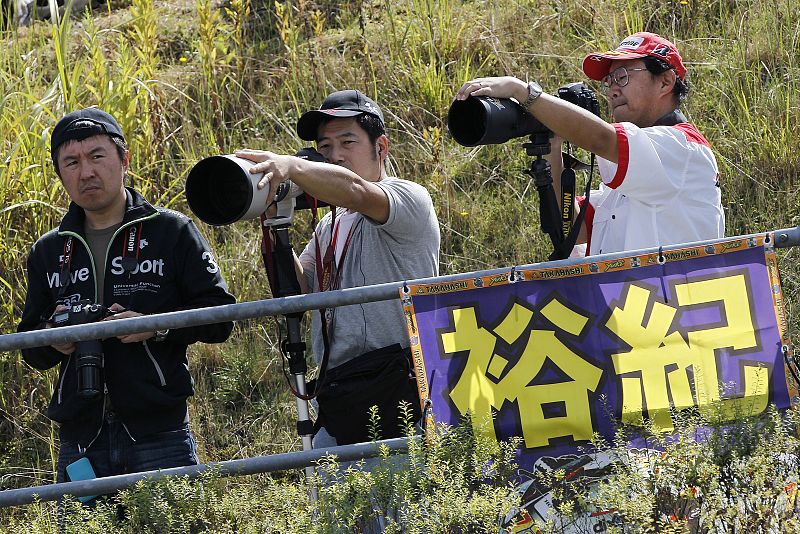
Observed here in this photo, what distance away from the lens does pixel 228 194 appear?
3209 millimetres

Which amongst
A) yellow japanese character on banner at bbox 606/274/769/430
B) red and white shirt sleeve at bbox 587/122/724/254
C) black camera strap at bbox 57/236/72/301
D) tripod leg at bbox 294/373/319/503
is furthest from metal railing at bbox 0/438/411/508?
Answer: red and white shirt sleeve at bbox 587/122/724/254

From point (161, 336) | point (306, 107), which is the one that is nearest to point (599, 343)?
point (161, 336)

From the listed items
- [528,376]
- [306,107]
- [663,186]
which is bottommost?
[528,376]

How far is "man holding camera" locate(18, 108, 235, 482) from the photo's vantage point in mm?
3609

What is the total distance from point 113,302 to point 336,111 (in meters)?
0.98

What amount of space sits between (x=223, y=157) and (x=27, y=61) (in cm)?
390

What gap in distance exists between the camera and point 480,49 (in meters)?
6.60

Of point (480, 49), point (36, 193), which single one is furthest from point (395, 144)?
point (36, 193)

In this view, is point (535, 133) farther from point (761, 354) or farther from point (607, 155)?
point (761, 354)

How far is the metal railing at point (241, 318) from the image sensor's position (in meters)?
3.05

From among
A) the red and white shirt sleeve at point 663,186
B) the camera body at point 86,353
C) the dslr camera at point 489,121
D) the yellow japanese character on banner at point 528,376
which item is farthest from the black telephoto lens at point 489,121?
the camera body at point 86,353

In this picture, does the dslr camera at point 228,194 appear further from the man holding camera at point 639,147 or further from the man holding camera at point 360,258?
the man holding camera at point 639,147

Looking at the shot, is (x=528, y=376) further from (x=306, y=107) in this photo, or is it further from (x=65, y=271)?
(x=306, y=107)

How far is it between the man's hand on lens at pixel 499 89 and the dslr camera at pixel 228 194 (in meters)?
0.54
